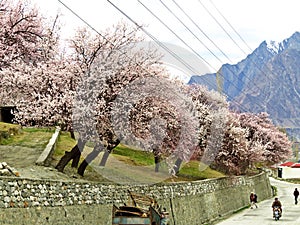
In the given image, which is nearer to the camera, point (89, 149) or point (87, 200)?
point (87, 200)

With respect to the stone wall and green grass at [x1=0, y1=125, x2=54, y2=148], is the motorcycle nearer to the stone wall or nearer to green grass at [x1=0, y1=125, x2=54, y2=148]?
the stone wall

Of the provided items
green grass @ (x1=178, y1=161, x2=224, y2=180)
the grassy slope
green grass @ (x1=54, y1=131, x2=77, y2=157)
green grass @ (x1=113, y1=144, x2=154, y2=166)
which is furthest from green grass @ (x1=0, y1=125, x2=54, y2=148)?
green grass @ (x1=178, y1=161, x2=224, y2=180)

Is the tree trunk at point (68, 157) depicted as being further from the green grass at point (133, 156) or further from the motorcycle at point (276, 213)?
the motorcycle at point (276, 213)

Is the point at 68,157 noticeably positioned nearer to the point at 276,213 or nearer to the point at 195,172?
the point at 276,213

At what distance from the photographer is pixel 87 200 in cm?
2183

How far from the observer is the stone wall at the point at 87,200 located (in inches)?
666

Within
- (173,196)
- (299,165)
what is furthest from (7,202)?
(299,165)

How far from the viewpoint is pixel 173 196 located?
103ft

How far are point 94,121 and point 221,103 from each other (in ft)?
Result: 119

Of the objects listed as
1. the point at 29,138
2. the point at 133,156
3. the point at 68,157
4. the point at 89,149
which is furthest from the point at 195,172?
the point at 68,157

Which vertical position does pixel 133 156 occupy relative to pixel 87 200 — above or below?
above

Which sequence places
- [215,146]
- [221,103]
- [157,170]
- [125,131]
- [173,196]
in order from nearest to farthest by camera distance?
[125,131]
[173,196]
[157,170]
[215,146]
[221,103]

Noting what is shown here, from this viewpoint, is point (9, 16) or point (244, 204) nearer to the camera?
point (9, 16)

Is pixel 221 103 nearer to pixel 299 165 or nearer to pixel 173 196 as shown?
pixel 173 196
